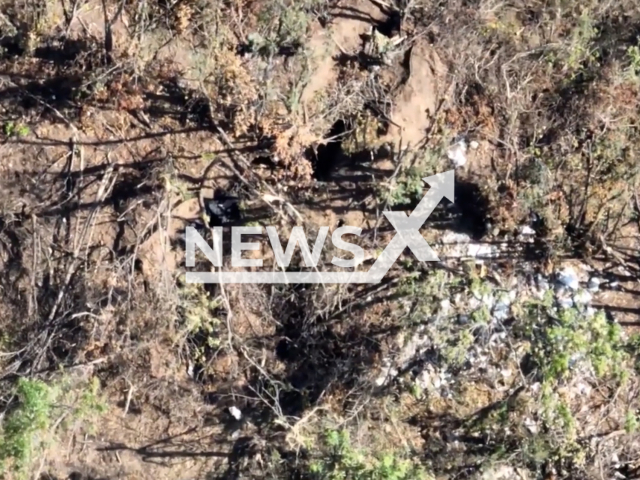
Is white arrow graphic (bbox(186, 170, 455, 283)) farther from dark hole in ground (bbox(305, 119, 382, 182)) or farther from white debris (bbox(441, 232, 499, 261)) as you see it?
dark hole in ground (bbox(305, 119, 382, 182))

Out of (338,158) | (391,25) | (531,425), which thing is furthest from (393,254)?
(391,25)

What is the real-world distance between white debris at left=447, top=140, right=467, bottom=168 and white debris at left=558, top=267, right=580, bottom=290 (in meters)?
0.87

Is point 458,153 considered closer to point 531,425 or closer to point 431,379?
point 431,379

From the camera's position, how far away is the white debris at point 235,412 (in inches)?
184

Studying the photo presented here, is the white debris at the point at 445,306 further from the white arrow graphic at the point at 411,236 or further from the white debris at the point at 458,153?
the white debris at the point at 458,153

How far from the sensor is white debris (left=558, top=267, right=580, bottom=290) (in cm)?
477

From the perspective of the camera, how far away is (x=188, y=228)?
15.5ft

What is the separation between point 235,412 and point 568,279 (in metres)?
2.09

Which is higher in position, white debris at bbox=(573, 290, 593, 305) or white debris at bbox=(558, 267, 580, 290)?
white debris at bbox=(558, 267, 580, 290)

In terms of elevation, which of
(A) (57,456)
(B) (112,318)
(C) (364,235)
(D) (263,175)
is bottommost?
(A) (57,456)

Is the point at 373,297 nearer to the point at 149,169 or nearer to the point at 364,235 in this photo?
the point at 364,235

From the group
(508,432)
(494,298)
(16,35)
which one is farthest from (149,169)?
(508,432)

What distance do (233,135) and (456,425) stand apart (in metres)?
2.11

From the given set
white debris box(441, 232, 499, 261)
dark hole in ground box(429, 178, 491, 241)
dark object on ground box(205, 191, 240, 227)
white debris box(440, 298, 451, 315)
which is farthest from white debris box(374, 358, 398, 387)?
dark object on ground box(205, 191, 240, 227)
